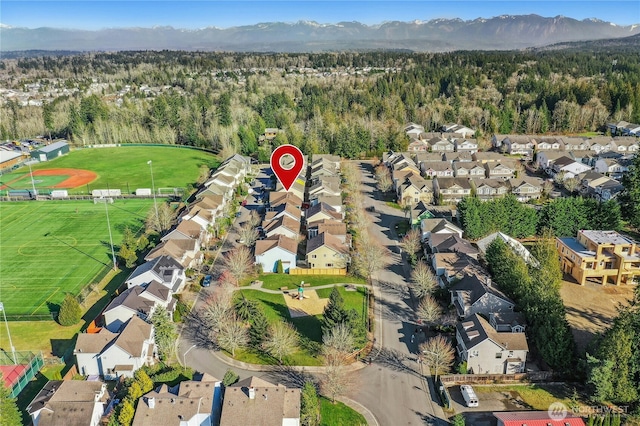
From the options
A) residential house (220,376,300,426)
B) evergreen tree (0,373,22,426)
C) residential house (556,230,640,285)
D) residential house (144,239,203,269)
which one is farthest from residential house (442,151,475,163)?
evergreen tree (0,373,22,426)

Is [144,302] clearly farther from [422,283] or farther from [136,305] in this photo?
[422,283]

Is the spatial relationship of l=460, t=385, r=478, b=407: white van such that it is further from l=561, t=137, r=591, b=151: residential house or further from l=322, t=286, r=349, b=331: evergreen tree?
Result: l=561, t=137, r=591, b=151: residential house

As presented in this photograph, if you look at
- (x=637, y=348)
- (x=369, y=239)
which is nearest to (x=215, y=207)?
(x=369, y=239)

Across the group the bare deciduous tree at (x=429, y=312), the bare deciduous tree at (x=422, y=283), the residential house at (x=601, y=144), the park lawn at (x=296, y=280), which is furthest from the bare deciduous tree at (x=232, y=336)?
the residential house at (x=601, y=144)

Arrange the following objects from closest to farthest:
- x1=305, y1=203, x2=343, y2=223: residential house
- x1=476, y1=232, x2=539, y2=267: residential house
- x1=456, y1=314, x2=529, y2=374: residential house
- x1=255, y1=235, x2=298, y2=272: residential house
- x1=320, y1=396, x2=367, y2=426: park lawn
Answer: x1=320, y1=396, x2=367, y2=426: park lawn, x1=456, y1=314, x2=529, y2=374: residential house, x1=476, y1=232, x2=539, y2=267: residential house, x1=255, y1=235, x2=298, y2=272: residential house, x1=305, y1=203, x2=343, y2=223: residential house

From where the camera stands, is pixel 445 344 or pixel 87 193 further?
pixel 87 193

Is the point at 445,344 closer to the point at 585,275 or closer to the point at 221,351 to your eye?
the point at 221,351

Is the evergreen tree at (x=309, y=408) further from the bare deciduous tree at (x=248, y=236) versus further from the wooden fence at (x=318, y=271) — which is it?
the bare deciduous tree at (x=248, y=236)
